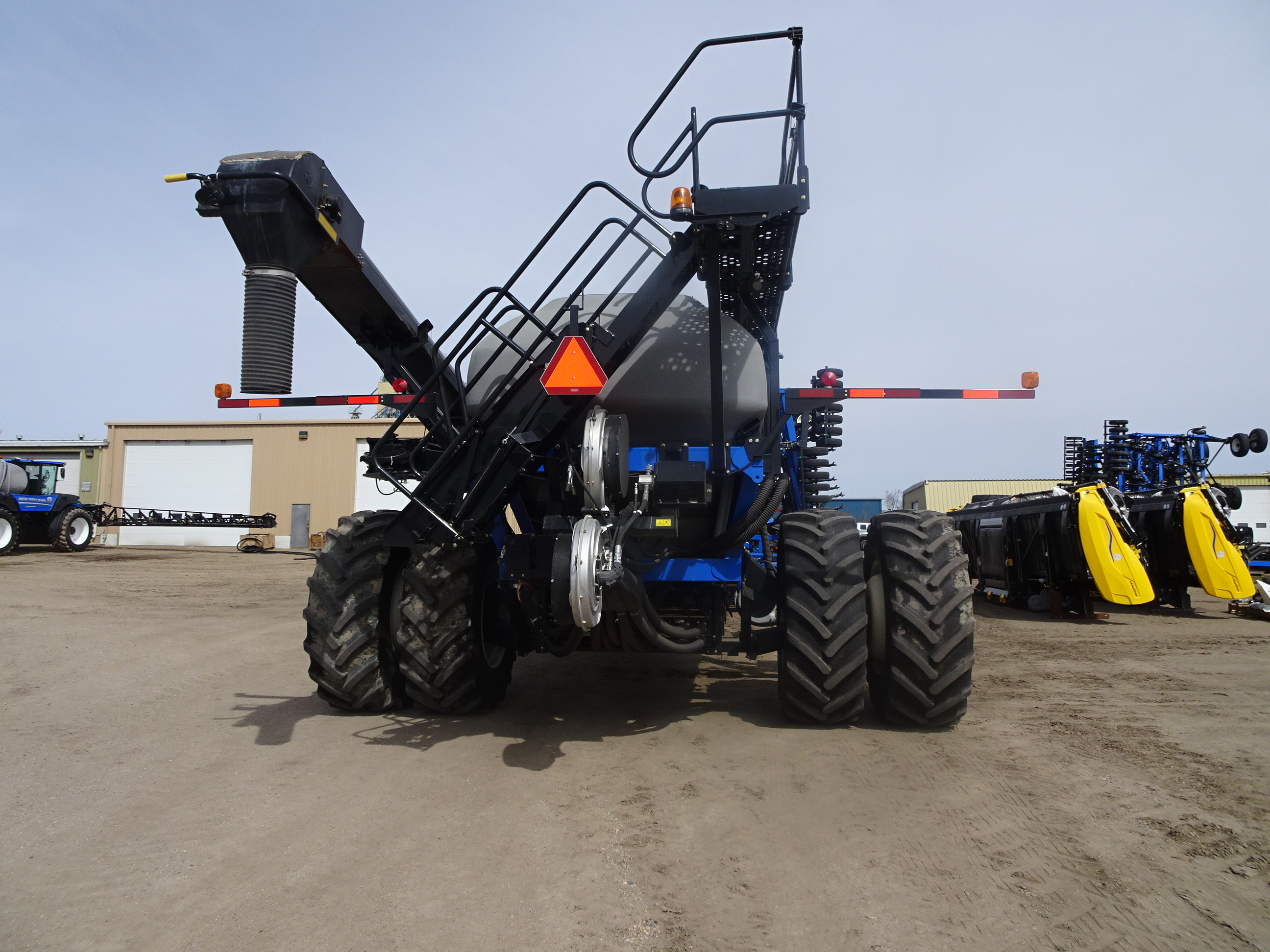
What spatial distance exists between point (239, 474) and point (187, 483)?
214 centimetres

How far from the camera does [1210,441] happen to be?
12602 mm

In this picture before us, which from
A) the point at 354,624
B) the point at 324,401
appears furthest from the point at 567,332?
the point at 324,401

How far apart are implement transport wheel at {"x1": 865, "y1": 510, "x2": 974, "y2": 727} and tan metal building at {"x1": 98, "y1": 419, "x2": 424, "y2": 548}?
23.5 meters

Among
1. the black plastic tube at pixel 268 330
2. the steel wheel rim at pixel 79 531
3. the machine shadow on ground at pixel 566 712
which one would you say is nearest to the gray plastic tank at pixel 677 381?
the black plastic tube at pixel 268 330

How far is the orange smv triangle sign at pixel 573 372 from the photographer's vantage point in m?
4.03

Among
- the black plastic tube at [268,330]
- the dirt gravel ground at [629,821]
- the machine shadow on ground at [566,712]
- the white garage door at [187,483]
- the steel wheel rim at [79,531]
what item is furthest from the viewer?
the white garage door at [187,483]

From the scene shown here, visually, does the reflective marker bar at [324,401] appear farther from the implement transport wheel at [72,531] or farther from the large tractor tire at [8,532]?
the implement transport wheel at [72,531]

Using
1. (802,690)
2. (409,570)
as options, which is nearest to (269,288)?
(409,570)

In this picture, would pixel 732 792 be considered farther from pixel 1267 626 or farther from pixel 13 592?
pixel 13 592

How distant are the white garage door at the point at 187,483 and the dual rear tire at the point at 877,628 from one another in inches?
1093

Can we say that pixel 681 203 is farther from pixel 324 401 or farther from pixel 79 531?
pixel 79 531

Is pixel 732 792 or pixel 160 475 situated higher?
pixel 160 475

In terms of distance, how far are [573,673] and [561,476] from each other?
248cm

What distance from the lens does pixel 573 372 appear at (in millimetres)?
4062
